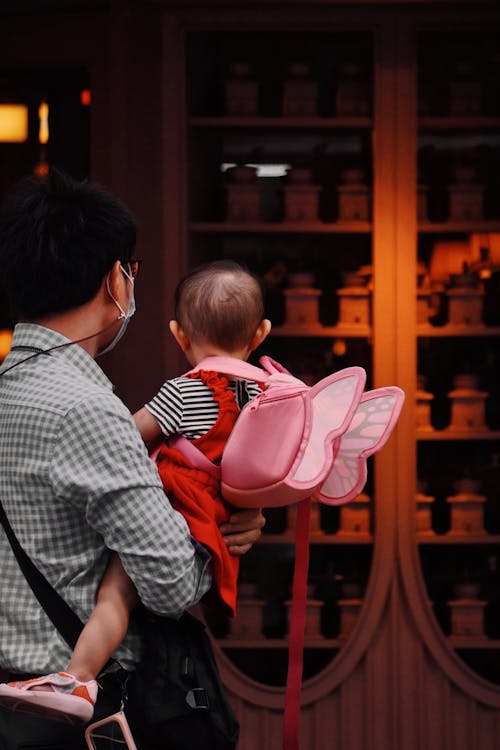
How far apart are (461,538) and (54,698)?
2.37 m

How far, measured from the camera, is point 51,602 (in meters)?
1.25

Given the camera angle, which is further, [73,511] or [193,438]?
[193,438]

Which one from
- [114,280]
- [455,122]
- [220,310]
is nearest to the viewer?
[114,280]

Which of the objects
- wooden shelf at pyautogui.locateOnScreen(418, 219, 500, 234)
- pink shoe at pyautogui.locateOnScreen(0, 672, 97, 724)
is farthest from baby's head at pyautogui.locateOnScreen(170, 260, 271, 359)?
wooden shelf at pyautogui.locateOnScreen(418, 219, 500, 234)

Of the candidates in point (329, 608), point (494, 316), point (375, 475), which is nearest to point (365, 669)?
point (329, 608)

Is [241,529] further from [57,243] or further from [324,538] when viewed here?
[324,538]

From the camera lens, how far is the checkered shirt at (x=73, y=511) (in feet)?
3.96

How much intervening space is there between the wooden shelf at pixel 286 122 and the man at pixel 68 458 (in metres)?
1.95

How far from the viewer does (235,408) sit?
1.69 metres

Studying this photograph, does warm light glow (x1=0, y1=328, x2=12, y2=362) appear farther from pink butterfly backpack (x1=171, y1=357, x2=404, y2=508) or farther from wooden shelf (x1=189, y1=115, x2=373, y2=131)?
pink butterfly backpack (x1=171, y1=357, x2=404, y2=508)

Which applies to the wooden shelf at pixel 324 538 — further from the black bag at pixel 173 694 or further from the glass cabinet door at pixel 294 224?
the black bag at pixel 173 694

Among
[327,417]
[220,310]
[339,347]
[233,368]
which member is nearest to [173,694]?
[327,417]

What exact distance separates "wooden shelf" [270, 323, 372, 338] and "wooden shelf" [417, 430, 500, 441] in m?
0.38

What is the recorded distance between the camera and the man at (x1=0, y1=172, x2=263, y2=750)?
1213 millimetres
